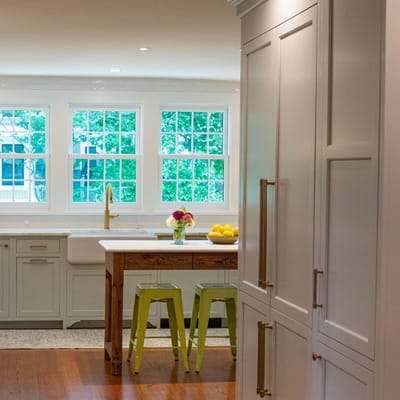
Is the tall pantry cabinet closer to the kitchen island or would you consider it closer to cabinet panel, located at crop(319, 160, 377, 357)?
cabinet panel, located at crop(319, 160, 377, 357)

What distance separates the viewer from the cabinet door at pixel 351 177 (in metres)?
2.45

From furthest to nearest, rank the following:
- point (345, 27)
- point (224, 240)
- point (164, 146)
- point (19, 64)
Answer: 1. point (164, 146)
2. point (19, 64)
3. point (224, 240)
4. point (345, 27)

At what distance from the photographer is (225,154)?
330 inches

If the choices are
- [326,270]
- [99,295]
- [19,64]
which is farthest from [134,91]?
[326,270]

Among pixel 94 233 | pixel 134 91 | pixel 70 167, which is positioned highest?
pixel 134 91

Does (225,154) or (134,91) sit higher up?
(134,91)

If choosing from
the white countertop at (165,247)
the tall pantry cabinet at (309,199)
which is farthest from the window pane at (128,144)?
the tall pantry cabinet at (309,199)

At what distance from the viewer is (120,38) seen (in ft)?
18.9

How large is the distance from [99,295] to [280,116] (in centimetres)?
443

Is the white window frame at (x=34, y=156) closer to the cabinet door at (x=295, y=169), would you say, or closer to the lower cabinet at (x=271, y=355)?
the lower cabinet at (x=271, y=355)

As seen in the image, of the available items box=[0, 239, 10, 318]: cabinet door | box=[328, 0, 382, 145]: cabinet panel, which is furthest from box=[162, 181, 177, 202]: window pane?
box=[328, 0, 382, 145]: cabinet panel

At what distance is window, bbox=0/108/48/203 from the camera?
8062 millimetres

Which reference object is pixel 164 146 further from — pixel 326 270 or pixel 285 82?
pixel 326 270

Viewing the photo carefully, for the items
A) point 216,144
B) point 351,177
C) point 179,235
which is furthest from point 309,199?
point 216,144
